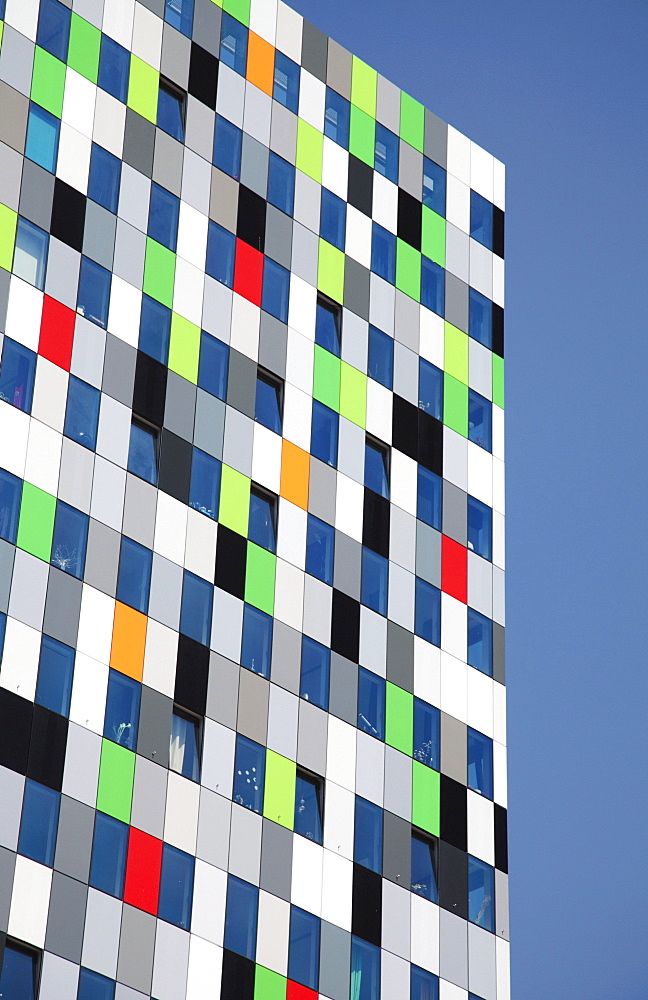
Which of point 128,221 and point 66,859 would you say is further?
point 128,221

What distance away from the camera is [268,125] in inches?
1956

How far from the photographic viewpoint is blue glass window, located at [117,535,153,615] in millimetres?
41125

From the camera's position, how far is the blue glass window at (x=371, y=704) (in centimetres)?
4544

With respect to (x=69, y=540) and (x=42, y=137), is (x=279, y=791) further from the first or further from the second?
(x=42, y=137)

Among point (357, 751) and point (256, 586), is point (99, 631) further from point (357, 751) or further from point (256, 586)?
point (357, 751)

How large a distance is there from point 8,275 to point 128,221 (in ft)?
14.8

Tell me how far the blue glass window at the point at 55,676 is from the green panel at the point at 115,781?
140 cm

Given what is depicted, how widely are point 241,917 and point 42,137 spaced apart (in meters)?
19.2

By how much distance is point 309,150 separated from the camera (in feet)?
166

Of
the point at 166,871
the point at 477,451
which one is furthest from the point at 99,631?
the point at 477,451

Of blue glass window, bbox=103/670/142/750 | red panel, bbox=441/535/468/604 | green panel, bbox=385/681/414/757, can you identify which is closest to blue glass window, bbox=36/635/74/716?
blue glass window, bbox=103/670/142/750

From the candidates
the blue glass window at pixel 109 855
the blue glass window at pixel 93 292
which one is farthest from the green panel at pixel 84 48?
the blue glass window at pixel 109 855

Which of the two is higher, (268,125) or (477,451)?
(268,125)

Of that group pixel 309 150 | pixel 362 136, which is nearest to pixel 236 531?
pixel 309 150
